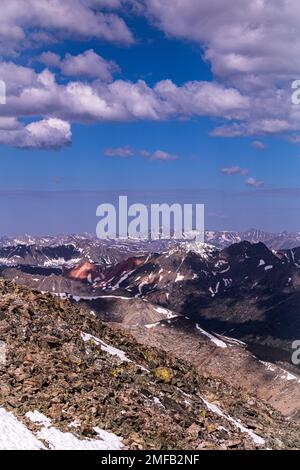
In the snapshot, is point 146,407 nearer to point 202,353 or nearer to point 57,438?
point 57,438

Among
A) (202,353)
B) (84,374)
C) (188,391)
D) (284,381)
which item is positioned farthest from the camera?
(202,353)

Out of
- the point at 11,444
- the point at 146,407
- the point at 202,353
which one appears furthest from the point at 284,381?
the point at 11,444

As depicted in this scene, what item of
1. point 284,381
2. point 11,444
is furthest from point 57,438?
point 284,381

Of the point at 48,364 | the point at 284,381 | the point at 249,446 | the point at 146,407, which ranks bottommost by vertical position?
the point at 284,381
